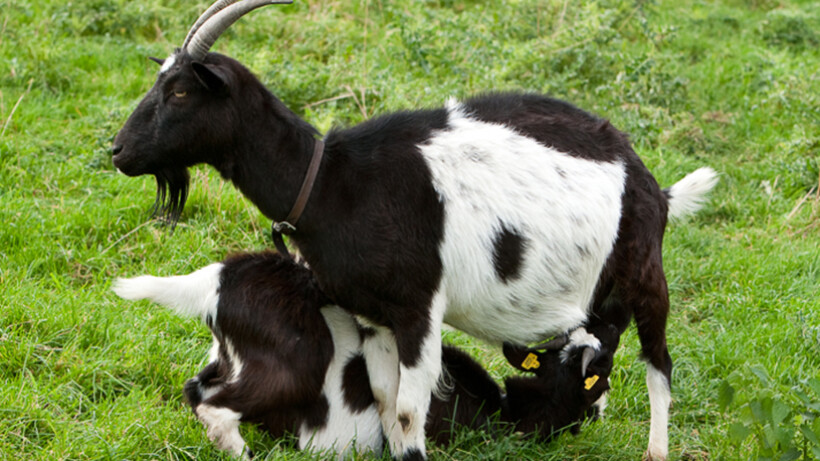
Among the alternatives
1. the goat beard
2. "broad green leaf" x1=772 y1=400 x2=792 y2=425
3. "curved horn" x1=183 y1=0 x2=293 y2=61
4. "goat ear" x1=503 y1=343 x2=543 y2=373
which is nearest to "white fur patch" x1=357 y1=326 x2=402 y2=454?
"goat ear" x1=503 y1=343 x2=543 y2=373

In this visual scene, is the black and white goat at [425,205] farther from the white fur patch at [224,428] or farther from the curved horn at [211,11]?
the white fur patch at [224,428]

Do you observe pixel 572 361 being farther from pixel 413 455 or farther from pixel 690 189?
pixel 690 189

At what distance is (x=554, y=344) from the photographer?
396cm

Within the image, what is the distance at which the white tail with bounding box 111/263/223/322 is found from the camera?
3.78 metres

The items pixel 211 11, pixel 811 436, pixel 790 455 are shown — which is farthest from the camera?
pixel 211 11

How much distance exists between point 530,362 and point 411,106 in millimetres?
2961

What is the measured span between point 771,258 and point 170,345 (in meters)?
3.51

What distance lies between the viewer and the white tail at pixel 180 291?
378 centimetres

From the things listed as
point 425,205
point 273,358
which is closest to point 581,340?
point 425,205

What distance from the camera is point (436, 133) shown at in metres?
3.69

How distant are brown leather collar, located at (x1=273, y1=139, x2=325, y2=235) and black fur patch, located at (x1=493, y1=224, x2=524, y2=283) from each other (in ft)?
2.42

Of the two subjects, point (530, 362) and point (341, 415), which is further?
point (530, 362)

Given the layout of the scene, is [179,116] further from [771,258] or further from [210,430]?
[771,258]

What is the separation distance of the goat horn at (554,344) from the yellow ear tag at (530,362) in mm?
37
